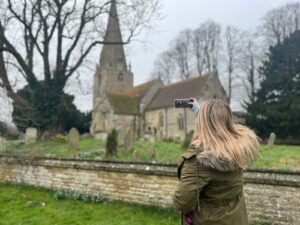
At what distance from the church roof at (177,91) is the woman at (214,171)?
121ft

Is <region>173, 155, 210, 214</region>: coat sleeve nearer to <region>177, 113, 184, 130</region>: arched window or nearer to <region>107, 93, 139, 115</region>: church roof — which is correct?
<region>177, 113, 184, 130</region>: arched window

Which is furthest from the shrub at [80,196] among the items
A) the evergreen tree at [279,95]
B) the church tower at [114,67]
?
the church tower at [114,67]

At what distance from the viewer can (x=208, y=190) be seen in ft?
9.68

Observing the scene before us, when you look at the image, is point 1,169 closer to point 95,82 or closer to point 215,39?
point 215,39

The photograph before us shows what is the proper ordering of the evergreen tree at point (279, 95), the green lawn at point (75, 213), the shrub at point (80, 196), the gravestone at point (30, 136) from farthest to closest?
the evergreen tree at point (279, 95) → the gravestone at point (30, 136) → the shrub at point (80, 196) → the green lawn at point (75, 213)

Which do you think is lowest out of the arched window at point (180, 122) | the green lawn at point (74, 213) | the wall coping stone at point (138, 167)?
the green lawn at point (74, 213)

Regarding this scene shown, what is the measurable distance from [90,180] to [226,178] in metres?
6.72

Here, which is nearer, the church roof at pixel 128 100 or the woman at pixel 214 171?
the woman at pixel 214 171

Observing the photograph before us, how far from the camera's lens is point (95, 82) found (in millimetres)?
58094

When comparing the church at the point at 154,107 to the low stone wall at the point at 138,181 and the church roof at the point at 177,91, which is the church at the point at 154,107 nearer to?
the church roof at the point at 177,91

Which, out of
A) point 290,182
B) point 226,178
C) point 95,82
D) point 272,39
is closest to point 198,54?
point 272,39

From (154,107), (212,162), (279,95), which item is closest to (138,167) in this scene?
(212,162)

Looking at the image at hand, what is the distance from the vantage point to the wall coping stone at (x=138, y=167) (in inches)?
261

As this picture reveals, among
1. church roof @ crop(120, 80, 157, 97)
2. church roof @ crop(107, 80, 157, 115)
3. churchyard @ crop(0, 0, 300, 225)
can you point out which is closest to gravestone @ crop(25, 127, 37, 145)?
churchyard @ crop(0, 0, 300, 225)
